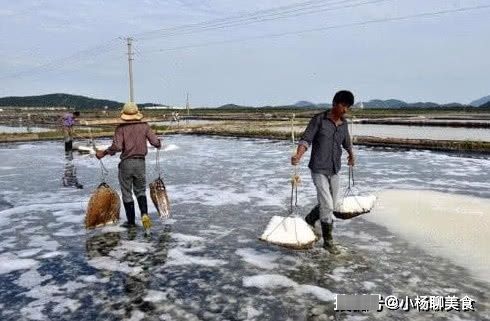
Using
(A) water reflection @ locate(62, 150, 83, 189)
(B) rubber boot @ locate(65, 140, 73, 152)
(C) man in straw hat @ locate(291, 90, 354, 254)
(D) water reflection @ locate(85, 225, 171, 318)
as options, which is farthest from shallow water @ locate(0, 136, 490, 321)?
(B) rubber boot @ locate(65, 140, 73, 152)

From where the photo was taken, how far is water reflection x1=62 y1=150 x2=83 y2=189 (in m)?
11.3

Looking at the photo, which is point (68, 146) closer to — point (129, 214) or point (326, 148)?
point (129, 214)

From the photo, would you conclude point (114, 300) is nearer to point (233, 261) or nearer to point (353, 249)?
point (233, 261)

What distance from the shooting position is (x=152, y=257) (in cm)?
584

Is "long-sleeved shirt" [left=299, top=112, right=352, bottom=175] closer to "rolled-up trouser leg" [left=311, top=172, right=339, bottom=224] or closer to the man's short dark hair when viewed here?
"rolled-up trouser leg" [left=311, top=172, right=339, bottom=224]

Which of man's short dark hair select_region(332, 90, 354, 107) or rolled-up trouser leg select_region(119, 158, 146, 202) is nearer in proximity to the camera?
man's short dark hair select_region(332, 90, 354, 107)

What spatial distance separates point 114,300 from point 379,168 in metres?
10.8

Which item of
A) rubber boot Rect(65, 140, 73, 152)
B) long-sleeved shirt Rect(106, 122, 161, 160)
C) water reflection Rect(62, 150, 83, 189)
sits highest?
long-sleeved shirt Rect(106, 122, 161, 160)

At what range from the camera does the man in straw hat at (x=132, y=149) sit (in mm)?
6586

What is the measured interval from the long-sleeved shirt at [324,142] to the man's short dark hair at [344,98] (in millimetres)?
251

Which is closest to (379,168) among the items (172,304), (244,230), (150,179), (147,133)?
(150,179)

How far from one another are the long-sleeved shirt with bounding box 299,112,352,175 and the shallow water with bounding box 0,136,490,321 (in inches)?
44.6

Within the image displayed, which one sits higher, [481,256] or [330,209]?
[330,209]

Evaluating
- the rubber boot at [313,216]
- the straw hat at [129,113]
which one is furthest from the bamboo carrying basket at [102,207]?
the rubber boot at [313,216]
